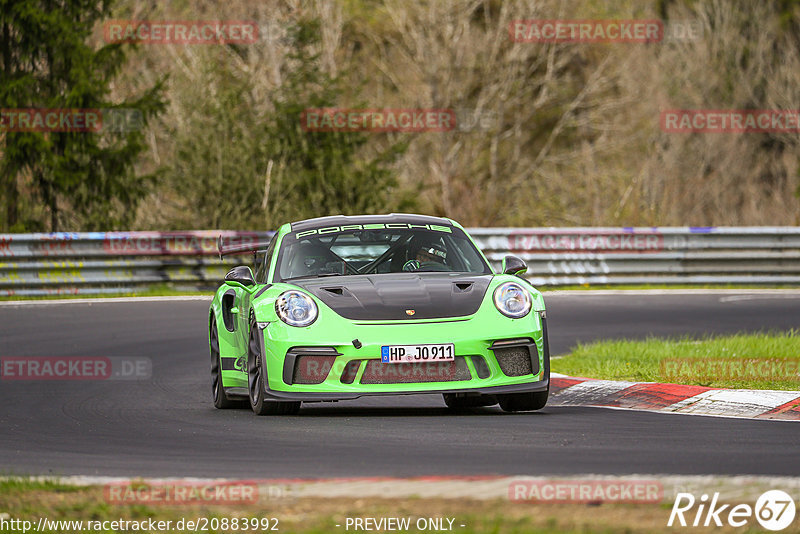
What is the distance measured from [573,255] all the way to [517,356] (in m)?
14.2

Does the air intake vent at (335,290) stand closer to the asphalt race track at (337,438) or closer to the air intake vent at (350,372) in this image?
the air intake vent at (350,372)

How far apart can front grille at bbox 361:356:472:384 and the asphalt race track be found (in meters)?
0.28

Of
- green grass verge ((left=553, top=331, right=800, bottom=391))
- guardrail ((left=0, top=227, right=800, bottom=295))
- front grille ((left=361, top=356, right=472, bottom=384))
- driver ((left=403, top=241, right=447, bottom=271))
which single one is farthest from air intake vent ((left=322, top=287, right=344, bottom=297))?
guardrail ((left=0, top=227, right=800, bottom=295))

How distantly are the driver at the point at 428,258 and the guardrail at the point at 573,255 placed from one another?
468 inches

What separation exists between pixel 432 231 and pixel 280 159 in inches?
712

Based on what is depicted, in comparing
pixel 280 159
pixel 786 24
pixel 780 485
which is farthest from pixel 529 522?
pixel 786 24

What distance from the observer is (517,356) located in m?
9.20

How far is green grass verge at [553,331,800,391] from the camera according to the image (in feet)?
36.0

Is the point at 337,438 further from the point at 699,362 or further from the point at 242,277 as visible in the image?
the point at 699,362

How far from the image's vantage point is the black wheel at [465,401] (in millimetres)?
10070

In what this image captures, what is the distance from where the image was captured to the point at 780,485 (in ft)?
19.5

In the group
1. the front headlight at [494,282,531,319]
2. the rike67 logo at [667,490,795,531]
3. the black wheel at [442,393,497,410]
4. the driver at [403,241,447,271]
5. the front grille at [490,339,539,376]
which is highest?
the driver at [403,241,447,271]

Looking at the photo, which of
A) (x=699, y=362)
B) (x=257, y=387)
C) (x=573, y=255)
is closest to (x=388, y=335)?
(x=257, y=387)

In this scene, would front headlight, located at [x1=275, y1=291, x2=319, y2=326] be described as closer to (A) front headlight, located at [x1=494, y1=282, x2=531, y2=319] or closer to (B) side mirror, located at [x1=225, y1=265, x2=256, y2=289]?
(B) side mirror, located at [x1=225, y1=265, x2=256, y2=289]
